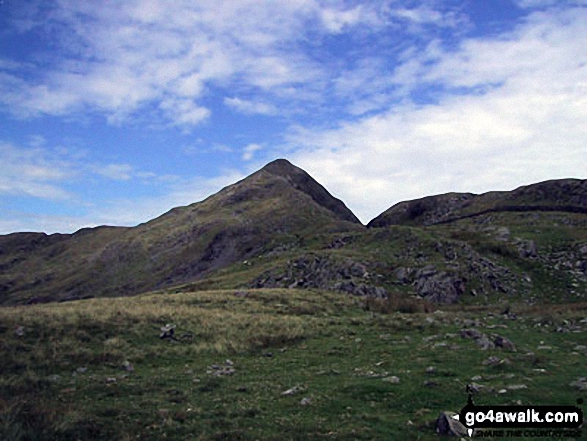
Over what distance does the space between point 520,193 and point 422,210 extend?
35.4 m

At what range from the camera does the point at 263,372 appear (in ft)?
71.4

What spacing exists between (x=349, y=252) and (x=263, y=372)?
5621 cm

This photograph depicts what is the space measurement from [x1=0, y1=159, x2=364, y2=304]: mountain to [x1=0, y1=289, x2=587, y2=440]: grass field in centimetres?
8818

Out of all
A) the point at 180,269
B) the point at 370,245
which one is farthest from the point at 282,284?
the point at 180,269

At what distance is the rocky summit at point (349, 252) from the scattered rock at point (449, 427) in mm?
42252

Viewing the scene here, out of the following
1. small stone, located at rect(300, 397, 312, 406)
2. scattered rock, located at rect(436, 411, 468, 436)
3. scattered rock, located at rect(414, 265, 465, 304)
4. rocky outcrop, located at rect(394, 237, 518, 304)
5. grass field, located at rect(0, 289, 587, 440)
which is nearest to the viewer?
scattered rock, located at rect(436, 411, 468, 436)

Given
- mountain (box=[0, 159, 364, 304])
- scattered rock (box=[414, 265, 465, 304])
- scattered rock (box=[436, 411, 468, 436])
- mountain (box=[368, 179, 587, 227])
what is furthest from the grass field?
mountain (box=[0, 159, 364, 304])

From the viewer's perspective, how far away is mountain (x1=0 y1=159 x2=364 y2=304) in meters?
134

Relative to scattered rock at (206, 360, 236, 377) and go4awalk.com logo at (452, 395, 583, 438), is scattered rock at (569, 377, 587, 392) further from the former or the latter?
scattered rock at (206, 360, 236, 377)

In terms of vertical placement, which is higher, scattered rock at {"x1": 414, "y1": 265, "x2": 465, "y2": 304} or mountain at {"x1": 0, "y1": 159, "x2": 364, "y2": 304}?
mountain at {"x1": 0, "y1": 159, "x2": 364, "y2": 304}

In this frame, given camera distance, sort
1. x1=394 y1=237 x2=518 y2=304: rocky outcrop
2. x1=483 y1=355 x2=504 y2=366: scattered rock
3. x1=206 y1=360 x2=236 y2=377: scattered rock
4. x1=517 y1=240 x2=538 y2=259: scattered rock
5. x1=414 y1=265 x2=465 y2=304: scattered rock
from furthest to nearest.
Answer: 1. x1=517 y1=240 x2=538 y2=259: scattered rock
2. x1=394 y1=237 x2=518 y2=304: rocky outcrop
3. x1=414 y1=265 x2=465 y2=304: scattered rock
4. x1=206 y1=360 x2=236 y2=377: scattered rock
5. x1=483 y1=355 x2=504 y2=366: scattered rock

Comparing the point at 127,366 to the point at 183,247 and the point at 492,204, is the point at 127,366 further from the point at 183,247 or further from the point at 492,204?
the point at 183,247

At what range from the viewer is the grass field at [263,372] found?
13648 millimetres

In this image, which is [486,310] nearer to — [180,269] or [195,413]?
[195,413]
